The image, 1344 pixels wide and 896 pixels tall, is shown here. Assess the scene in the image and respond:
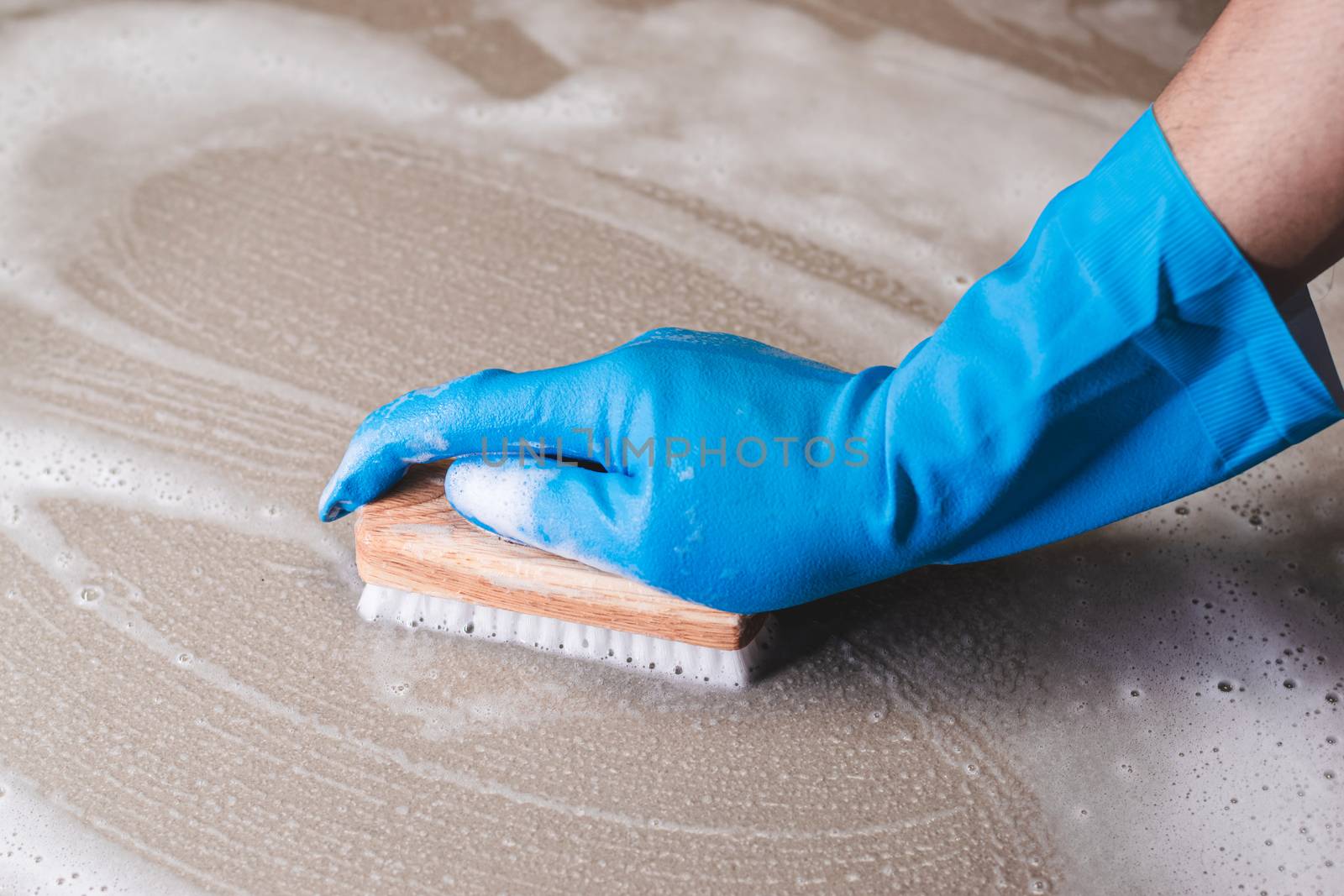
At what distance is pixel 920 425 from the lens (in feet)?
2.46

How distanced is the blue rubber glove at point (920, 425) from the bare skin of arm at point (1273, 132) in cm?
2

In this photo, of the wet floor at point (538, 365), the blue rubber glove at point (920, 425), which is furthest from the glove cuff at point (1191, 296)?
the wet floor at point (538, 365)

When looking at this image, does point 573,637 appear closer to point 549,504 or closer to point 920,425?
point 549,504

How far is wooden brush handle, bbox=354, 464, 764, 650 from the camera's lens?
2.73 feet

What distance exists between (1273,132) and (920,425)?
26 centimetres

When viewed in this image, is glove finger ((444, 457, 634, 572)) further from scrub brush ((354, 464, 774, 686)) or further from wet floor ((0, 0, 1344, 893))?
wet floor ((0, 0, 1344, 893))

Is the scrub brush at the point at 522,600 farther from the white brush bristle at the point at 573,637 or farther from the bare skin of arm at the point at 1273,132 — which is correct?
the bare skin of arm at the point at 1273,132

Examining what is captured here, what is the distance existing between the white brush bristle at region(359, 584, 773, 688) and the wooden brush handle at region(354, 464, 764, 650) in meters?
0.02

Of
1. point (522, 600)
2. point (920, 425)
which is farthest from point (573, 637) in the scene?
point (920, 425)

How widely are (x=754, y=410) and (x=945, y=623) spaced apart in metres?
0.26

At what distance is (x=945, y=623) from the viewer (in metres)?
0.92

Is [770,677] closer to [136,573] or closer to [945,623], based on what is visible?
[945,623]

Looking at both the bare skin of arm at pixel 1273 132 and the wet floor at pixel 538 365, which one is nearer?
the bare skin of arm at pixel 1273 132

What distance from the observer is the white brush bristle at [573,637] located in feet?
2.92
